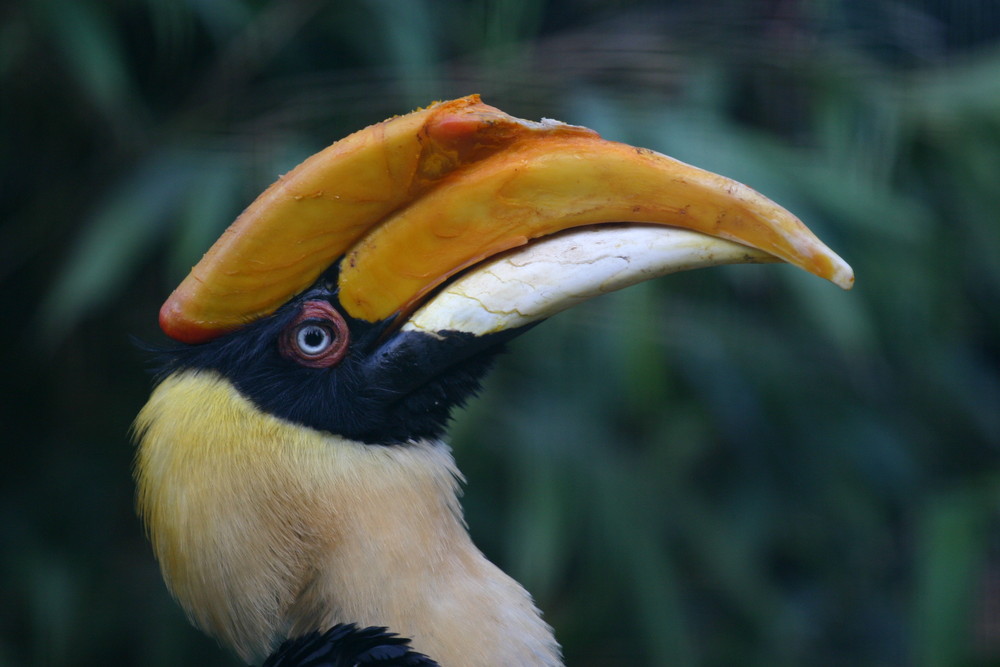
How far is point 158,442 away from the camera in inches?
50.4

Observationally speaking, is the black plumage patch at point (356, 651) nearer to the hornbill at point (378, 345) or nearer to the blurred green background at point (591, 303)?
the hornbill at point (378, 345)

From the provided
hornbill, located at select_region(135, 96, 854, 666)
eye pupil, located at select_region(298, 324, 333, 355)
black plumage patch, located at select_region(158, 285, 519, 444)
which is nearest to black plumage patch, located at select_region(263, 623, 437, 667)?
hornbill, located at select_region(135, 96, 854, 666)

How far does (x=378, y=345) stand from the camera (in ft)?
4.35

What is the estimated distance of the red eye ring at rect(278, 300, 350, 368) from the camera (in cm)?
131

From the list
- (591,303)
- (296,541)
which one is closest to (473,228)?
(296,541)

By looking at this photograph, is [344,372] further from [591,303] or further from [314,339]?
[591,303]

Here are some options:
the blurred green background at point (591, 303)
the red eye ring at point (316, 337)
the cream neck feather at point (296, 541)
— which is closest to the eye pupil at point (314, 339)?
the red eye ring at point (316, 337)

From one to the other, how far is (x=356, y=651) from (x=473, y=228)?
0.55 m

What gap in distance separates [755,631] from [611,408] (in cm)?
107

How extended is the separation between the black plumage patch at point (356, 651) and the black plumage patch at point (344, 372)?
0.26 meters

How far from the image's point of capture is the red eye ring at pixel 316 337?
1313mm

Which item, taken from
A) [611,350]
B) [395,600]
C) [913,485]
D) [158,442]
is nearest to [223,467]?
[158,442]

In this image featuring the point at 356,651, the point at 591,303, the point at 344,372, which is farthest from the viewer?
the point at 591,303

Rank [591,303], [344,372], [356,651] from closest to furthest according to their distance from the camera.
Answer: [356,651] < [344,372] < [591,303]
